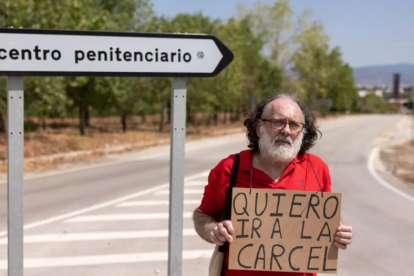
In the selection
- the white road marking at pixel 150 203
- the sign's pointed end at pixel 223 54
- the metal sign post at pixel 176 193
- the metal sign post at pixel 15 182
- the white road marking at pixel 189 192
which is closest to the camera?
the metal sign post at pixel 15 182

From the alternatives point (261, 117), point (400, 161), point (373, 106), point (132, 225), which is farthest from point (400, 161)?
point (373, 106)

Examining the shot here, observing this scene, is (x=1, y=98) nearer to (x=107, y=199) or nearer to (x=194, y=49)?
(x=107, y=199)

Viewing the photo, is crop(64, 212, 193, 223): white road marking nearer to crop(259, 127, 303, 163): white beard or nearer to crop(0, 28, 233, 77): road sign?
crop(0, 28, 233, 77): road sign

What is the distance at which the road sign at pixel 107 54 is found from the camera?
10.4ft

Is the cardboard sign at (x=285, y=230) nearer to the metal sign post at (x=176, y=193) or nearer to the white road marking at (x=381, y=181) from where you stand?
the metal sign post at (x=176, y=193)

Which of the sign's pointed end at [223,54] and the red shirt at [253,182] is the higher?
the sign's pointed end at [223,54]

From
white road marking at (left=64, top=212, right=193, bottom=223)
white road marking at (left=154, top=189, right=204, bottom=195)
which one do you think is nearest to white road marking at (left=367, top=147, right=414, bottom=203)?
white road marking at (left=154, top=189, right=204, bottom=195)

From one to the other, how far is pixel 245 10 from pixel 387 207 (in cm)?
4197

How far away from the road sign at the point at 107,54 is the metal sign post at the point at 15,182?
0.25m

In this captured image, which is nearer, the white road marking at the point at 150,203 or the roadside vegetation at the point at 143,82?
the white road marking at the point at 150,203

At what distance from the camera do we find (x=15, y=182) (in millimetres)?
3061

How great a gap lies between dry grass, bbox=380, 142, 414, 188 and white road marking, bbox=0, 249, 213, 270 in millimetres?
9522

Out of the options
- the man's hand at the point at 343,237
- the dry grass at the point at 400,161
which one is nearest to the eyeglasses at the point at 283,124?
the man's hand at the point at 343,237

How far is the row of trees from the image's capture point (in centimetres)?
1877
